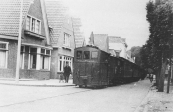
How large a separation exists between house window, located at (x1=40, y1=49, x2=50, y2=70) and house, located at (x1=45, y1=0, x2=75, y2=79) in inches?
78.5

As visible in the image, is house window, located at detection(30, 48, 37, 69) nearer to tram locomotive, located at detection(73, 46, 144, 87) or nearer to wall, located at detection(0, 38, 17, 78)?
wall, located at detection(0, 38, 17, 78)

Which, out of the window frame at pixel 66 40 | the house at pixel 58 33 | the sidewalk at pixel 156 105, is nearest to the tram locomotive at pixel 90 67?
the sidewalk at pixel 156 105

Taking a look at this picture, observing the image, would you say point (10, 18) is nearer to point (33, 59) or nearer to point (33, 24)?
point (33, 24)

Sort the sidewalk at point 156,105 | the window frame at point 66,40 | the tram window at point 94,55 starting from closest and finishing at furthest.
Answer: the sidewalk at point 156,105 → the tram window at point 94,55 → the window frame at point 66,40

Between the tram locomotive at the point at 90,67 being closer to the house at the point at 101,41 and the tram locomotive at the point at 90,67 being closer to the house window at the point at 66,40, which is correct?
the house window at the point at 66,40

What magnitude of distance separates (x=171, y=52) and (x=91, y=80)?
5755 mm

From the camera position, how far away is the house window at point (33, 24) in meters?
22.0

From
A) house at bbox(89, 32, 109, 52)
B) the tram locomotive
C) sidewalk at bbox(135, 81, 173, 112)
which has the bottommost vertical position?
sidewalk at bbox(135, 81, 173, 112)

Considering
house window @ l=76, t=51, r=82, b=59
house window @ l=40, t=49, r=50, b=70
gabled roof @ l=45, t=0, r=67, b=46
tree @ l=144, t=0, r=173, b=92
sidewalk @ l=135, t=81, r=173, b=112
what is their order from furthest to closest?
gabled roof @ l=45, t=0, r=67, b=46
house window @ l=40, t=49, r=50, b=70
house window @ l=76, t=51, r=82, b=59
tree @ l=144, t=0, r=173, b=92
sidewalk @ l=135, t=81, r=173, b=112

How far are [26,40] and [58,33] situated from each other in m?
6.27

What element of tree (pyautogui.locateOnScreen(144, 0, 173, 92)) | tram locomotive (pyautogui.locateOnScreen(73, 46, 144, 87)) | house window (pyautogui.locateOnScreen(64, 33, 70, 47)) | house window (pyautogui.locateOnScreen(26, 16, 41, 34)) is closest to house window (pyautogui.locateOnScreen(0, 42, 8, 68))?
house window (pyautogui.locateOnScreen(26, 16, 41, 34))

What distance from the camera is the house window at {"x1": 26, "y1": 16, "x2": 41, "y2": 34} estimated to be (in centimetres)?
2202

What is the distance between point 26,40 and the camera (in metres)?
21.7

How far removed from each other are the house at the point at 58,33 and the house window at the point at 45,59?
200cm
